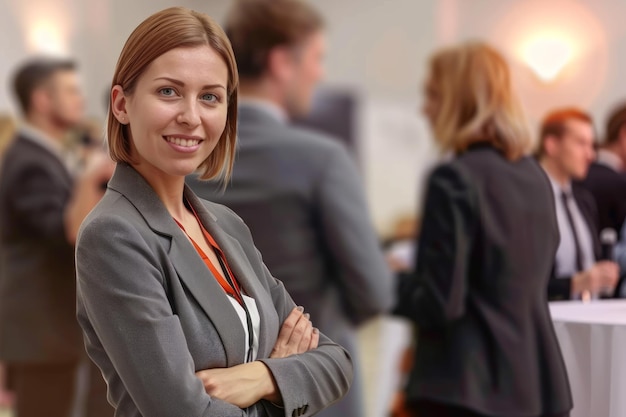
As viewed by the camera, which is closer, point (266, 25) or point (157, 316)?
point (157, 316)

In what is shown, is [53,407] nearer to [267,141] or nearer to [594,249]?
[267,141]

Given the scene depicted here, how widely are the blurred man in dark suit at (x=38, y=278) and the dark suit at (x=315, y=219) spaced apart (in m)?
1.06

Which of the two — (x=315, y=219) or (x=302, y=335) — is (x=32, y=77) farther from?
(x=302, y=335)

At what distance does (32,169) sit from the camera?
9.70ft

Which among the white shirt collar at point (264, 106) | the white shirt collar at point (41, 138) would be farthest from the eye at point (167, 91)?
the white shirt collar at point (41, 138)

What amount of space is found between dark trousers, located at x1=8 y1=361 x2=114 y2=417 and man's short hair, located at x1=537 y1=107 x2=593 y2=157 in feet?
6.45

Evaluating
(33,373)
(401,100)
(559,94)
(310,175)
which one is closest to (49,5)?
(33,373)

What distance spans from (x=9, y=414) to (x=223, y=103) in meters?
3.84

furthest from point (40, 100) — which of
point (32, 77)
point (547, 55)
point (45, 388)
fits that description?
point (547, 55)

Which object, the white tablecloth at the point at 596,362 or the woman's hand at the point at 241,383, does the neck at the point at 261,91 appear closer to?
the white tablecloth at the point at 596,362

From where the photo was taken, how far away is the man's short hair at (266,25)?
5.74ft

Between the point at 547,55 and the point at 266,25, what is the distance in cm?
63

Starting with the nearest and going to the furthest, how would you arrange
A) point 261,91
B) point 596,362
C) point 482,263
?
point 596,362
point 482,263
point 261,91

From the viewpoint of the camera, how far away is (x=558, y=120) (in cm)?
117
